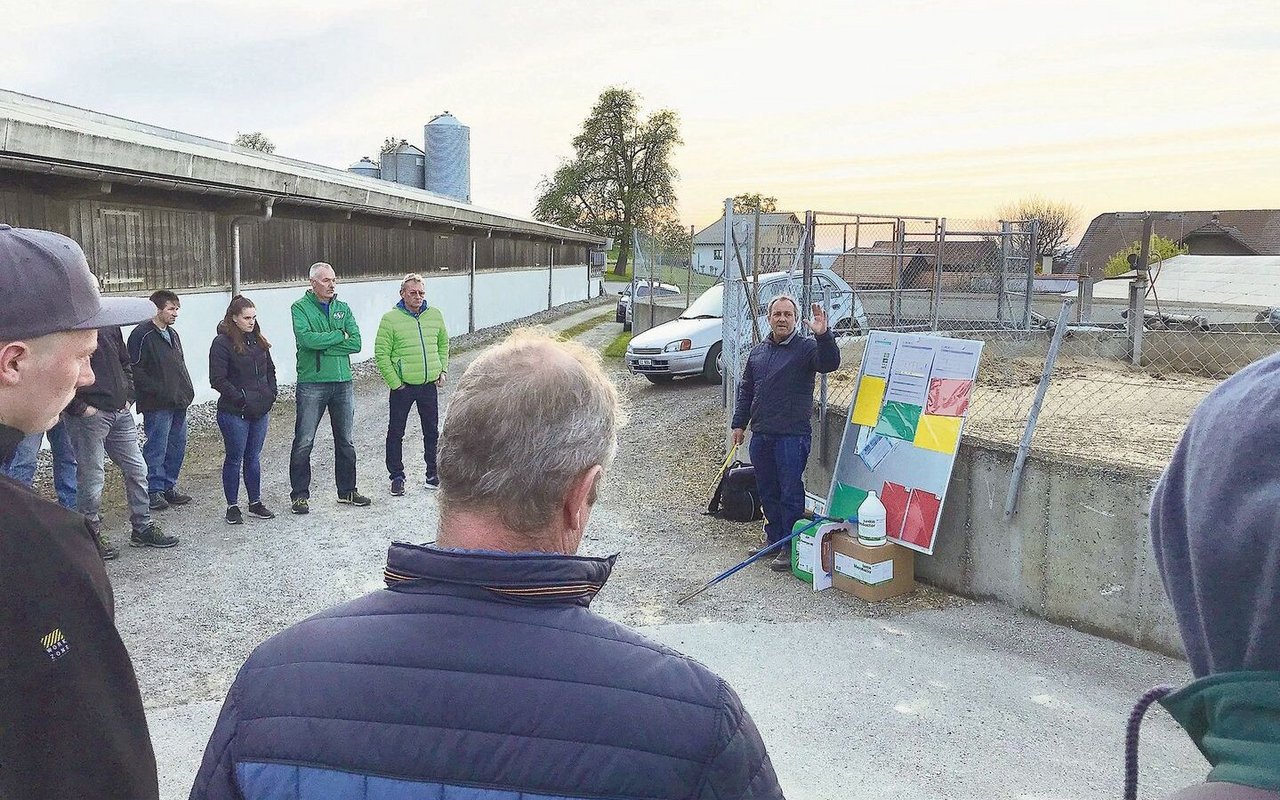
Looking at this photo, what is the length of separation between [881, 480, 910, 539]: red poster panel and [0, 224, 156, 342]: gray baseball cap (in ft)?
17.5

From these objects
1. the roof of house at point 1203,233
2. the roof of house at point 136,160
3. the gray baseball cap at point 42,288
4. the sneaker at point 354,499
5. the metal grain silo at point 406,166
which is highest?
the metal grain silo at point 406,166

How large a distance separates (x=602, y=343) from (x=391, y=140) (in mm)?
42015

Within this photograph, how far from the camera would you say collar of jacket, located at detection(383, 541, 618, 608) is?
138 cm

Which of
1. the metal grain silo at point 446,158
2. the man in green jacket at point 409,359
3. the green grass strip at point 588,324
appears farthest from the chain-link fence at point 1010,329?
the metal grain silo at point 446,158

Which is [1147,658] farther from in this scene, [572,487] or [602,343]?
[602,343]

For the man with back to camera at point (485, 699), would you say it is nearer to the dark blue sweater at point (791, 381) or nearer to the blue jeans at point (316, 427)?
the dark blue sweater at point (791, 381)

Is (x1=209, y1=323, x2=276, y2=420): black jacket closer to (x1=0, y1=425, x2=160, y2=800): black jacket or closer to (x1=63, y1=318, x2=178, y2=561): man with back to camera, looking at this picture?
(x1=63, y1=318, x2=178, y2=561): man with back to camera

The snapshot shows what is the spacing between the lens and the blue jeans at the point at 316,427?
26.3 feet

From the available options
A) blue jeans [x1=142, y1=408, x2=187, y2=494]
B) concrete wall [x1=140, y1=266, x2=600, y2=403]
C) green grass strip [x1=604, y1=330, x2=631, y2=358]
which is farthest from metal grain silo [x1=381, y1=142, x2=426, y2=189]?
blue jeans [x1=142, y1=408, x2=187, y2=494]

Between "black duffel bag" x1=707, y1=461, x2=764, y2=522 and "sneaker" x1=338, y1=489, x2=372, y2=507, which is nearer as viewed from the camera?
"black duffel bag" x1=707, y1=461, x2=764, y2=522

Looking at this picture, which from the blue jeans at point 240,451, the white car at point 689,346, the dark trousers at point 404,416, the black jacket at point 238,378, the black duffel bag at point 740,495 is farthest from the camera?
the white car at point 689,346

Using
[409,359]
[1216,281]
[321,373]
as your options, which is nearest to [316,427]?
[321,373]

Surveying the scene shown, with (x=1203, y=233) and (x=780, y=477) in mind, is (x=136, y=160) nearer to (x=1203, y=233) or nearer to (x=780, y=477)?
(x=780, y=477)

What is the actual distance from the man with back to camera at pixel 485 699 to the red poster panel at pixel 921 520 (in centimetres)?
523
